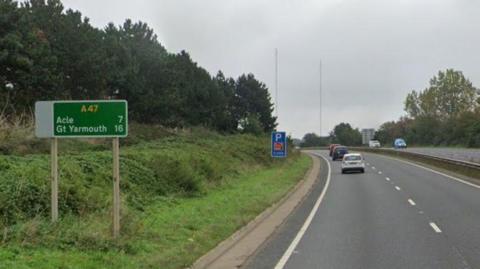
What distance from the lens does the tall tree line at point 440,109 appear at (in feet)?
437

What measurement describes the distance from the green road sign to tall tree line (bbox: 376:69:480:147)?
119170 millimetres

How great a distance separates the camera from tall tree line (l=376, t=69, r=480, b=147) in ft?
437

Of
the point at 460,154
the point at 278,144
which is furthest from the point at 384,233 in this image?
the point at 460,154

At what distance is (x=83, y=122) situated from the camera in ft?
40.6

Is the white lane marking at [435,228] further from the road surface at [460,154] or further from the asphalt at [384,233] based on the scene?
the road surface at [460,154]

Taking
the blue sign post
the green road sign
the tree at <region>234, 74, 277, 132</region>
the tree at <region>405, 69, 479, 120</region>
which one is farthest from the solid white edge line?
the tree at <region>405, 69, 479, 120</region>

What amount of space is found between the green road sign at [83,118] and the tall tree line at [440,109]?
119m

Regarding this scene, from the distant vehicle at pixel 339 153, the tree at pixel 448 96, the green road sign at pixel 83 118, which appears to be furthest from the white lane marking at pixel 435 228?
the tree at pixel 448 96

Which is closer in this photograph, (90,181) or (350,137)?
(90,181)

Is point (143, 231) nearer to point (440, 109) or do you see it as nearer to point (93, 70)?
point (93, 70)

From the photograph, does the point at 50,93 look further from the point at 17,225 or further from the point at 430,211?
the point at 17,225

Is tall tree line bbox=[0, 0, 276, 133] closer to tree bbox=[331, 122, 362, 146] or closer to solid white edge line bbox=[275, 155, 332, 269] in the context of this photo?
solid white edge line bbox=[275, 155, 332, 269]

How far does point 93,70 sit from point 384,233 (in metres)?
34.9

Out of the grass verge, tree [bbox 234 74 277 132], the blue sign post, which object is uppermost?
tree [bbox 234 74 277 132]
